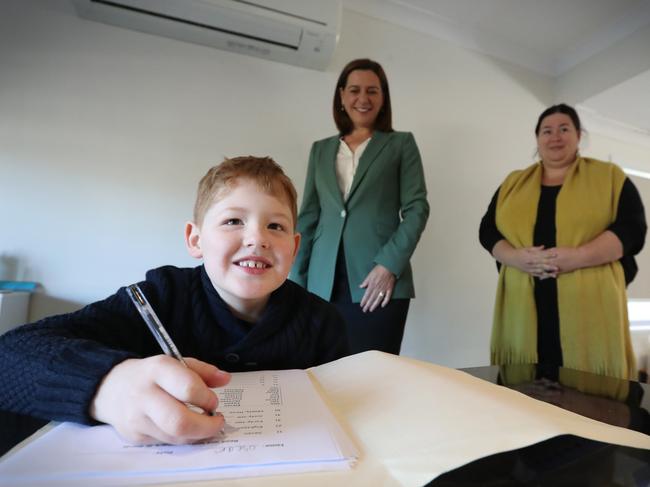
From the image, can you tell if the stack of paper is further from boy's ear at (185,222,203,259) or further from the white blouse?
the white blouse

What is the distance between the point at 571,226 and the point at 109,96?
6.35 ft

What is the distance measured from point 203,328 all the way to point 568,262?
1.14 metres

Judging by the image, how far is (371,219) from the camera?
3.97ft

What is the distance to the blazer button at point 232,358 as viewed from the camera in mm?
562

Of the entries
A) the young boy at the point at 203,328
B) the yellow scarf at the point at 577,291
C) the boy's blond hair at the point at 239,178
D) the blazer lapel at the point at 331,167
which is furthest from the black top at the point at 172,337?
the yellow scarf at the point at 577,291

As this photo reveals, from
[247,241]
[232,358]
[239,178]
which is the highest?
[239,178]

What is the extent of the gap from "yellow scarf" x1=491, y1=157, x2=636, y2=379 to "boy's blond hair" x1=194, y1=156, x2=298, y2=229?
0.96 m

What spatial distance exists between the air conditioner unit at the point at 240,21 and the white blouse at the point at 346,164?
0.71 metres

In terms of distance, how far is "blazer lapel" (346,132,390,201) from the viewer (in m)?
1.23

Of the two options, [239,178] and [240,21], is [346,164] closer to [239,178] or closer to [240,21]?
[239,178]

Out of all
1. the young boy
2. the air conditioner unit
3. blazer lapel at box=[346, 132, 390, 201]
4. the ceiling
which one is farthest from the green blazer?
the ceiling

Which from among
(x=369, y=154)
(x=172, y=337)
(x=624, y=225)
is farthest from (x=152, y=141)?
(x=624, y=225)

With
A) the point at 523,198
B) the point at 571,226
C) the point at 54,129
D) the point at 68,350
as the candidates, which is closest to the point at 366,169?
the point at 523,198

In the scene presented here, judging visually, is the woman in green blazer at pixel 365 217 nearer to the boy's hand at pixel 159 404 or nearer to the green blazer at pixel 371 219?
the green blazer at pixel 371 219
